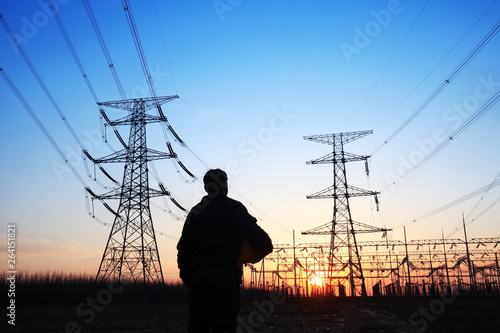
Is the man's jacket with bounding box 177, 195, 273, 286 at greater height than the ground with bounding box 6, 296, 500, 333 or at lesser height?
greater

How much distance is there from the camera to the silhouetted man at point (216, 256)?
10.7ft

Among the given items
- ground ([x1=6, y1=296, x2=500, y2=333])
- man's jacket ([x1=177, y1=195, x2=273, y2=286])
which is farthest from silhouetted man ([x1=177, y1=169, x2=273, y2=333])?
ground ([x1=6, y1=296, x2=500, y2=333])

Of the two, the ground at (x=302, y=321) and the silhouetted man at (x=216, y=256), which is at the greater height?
the silhouetted man at (x=216, y=256)

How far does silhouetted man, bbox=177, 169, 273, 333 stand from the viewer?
129 inches

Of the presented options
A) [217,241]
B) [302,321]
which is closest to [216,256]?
[217,241]

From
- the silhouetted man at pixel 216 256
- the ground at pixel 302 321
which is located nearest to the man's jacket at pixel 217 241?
the silhouetted man at pixel 216 256

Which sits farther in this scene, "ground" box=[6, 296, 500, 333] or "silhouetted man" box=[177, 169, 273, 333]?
"ground" box=[6, 296, 500, 333]

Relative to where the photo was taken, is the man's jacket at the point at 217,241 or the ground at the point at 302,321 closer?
the man's jacket at the point at 217,241

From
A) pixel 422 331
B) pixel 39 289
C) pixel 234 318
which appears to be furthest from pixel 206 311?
pixel 39 289

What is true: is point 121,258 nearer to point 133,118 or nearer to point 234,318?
point 133,118

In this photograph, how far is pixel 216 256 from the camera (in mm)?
3375

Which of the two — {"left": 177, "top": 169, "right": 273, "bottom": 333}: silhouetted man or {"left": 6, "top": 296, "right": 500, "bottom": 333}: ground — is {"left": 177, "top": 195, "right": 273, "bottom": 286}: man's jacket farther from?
{"left": 6, "top": 296, "right": 500, "bottom": 333}: ground

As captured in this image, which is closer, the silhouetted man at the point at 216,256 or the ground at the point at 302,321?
the silhouetted man at the point at 216,256

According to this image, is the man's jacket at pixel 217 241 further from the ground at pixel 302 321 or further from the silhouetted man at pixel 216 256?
the ground at pixel 302 321
